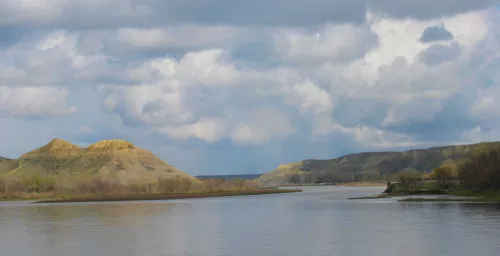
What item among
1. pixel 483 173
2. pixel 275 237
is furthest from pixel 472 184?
pixel 275 237

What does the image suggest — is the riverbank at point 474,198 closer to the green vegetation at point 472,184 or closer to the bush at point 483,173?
the green vegetation at point 472,184

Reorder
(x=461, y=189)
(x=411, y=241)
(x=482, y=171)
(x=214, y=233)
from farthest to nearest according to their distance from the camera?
(x=461, y=189) < (x=482, y=171) < (x=214, y=233) < (x=411, y=241)

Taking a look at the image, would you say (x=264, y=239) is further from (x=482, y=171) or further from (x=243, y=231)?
(x=482, y=171)

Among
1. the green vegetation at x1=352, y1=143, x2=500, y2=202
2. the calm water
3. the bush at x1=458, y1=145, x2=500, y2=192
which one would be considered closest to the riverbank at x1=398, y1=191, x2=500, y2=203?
the green vegetation at x1=352, y1=143, x2=500, y2=202

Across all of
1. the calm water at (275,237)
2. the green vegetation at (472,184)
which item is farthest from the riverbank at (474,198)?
the calm water at (275,237)

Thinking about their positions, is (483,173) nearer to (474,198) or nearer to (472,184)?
(474,198)

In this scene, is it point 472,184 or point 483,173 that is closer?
point 483,173

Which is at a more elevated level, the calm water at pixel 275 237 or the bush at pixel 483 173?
the bush at pixel 483 173

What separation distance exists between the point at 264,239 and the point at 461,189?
97.5 meters

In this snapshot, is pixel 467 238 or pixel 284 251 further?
pixel 467 238

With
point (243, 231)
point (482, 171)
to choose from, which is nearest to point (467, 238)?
point (243, 231)

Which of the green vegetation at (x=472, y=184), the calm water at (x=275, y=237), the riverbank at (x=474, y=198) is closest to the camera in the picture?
the calm water at (x=275, y=237)

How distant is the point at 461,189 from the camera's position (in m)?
146

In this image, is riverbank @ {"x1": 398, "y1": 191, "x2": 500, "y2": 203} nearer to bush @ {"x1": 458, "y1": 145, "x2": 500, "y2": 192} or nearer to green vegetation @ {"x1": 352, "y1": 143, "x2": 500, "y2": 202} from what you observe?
green vegetation @ {"x1": 352, "y1": 143, "x2": 500, "y2": 202}
